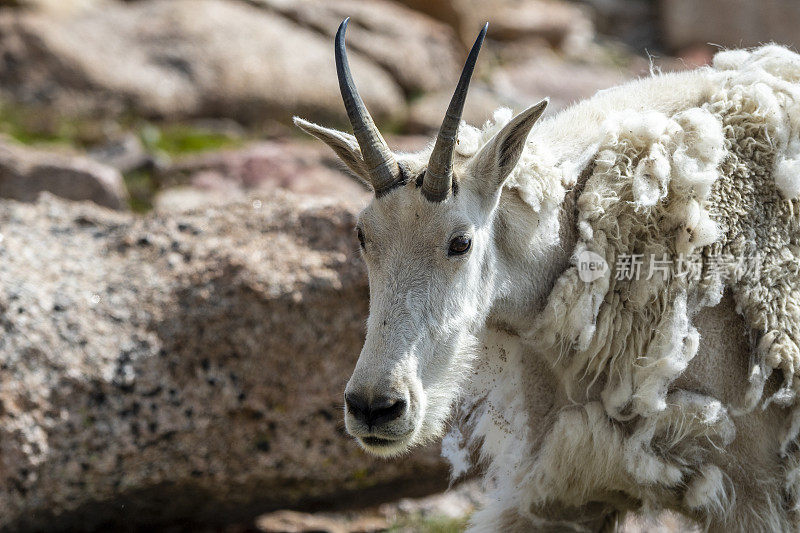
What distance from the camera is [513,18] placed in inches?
596

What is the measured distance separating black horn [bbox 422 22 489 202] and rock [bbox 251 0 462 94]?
→ 864 centimetres

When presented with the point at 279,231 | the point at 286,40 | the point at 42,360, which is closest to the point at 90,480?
the point at 42,360

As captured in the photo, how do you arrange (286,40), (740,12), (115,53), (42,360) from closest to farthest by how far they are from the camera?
(42,360) < (115,53) < (286,40) < (740,12)

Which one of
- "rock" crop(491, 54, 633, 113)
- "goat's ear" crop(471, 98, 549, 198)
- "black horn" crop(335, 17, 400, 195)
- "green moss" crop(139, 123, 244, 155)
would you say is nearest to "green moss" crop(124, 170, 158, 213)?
"green moss" crop(139, 123, 244, 155)

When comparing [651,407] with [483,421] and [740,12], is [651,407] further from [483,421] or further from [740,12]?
[740,12]

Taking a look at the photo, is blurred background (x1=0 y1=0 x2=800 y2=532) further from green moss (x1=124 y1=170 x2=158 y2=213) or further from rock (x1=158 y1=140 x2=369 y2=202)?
rock (x1=158 y1=140 x2=369 y2=202)

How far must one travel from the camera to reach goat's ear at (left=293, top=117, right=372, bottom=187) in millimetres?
3934

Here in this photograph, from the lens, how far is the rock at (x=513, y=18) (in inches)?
550

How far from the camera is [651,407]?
3.74 m

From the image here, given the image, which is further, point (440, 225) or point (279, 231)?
point (279, 231)

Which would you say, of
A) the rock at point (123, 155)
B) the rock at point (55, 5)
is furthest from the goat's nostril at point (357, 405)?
the rock at point (55, 5)

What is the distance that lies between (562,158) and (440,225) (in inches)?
28.9

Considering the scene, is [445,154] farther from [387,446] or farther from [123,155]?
[123,155]

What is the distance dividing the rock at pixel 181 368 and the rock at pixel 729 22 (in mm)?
11731
